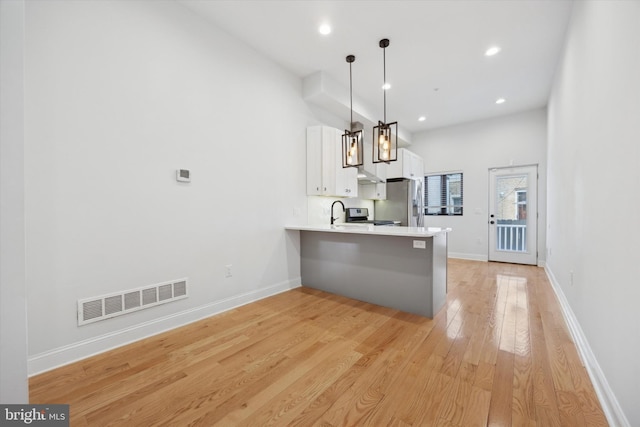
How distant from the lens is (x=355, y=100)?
461 centimetres

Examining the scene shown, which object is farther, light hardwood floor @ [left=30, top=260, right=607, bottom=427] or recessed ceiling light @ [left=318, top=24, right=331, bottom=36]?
recessed ceiling light @ [left=318, top=24, right=331, bottom=36]

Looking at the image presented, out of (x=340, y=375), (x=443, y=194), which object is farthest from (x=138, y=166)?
(x=443, y=194)

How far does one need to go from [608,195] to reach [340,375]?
6.65 feet


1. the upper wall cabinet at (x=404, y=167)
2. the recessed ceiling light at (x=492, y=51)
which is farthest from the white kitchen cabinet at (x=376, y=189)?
the recessed ceiling light at (x=492, y=51)

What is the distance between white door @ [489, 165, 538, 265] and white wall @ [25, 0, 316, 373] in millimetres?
5070

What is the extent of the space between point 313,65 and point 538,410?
4.14m

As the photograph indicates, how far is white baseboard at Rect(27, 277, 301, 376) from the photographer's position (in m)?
1.85

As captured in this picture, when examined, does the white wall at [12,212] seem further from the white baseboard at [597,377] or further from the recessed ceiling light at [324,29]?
the white baseboard at [597,377]

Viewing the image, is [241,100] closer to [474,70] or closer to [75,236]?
[75,236]

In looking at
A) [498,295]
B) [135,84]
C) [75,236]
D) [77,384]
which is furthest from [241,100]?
[498,295]

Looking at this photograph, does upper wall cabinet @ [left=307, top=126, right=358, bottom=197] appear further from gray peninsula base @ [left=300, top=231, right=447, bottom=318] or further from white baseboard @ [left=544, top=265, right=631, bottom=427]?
white baseboard @ [left=544, top=265, right=631, bottom=427]

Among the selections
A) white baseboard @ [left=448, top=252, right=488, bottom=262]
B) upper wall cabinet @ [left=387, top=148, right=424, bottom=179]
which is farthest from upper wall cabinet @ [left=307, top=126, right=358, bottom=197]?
white baseboard @ [left=448, top=252, right=488, bottom=262]

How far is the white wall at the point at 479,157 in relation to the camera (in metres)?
5.32

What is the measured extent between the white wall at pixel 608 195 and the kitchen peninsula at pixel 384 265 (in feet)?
3.74
